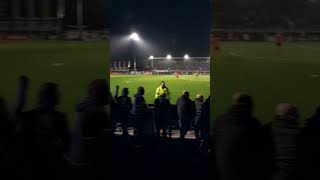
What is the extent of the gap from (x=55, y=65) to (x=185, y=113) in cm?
140

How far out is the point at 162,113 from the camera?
214 inches

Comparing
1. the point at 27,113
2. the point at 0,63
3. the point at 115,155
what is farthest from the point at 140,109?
the point at 27,113

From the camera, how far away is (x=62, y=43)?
520 cm

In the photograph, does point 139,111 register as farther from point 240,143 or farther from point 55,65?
point 240,143

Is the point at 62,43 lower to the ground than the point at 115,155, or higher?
higher

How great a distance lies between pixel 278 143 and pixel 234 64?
3953 millimetres

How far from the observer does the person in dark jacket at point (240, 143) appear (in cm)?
295

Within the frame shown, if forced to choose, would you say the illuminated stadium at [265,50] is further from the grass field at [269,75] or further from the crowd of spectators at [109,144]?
the crowd of spectators at [109,144]

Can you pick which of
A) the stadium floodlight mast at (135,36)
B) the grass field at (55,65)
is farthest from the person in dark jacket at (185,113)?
the stadium floodlight mast at (135,36)

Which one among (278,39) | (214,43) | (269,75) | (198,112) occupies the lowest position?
(198,112)

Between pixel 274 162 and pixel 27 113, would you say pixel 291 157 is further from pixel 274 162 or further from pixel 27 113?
pixel 27 113

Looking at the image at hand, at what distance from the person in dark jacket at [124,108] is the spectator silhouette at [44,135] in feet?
5.02

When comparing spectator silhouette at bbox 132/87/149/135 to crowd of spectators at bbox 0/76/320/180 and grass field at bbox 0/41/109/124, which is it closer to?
grass field at bbox 0/41/109/124

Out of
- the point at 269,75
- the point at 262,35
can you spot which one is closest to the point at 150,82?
the point at 262,35
